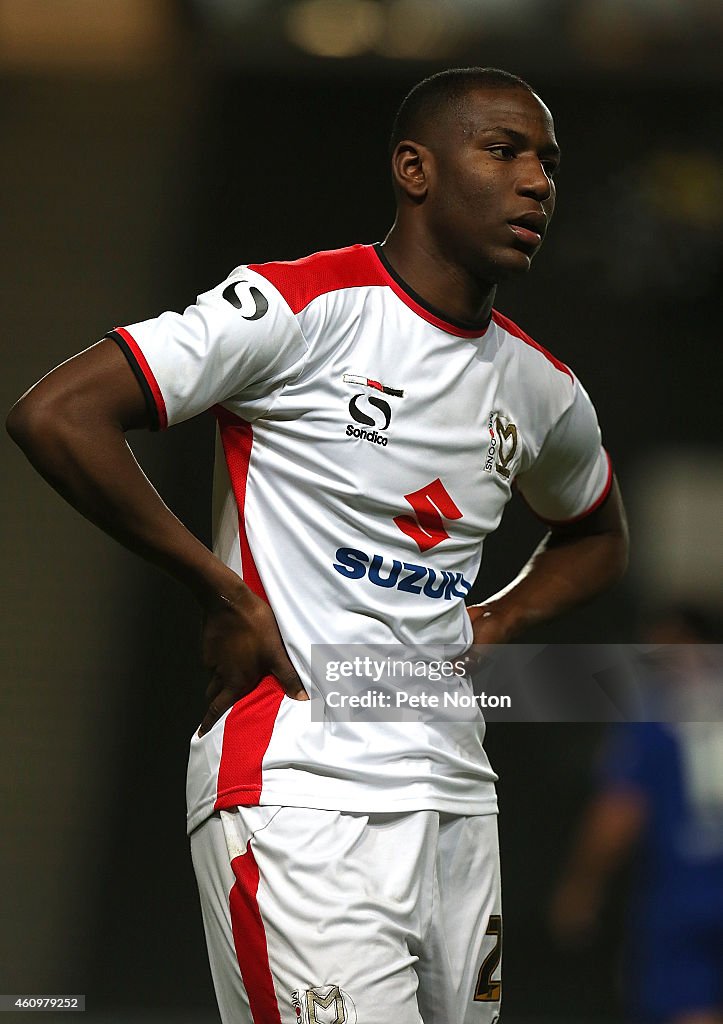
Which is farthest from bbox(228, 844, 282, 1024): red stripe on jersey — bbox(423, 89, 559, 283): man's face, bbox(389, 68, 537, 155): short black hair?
bbox(389, 68, 537, 155): short black hair

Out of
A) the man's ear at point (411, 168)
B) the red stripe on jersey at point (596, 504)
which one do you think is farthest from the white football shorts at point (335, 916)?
the man's ear at point (411, 168)

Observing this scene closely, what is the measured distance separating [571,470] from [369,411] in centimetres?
47

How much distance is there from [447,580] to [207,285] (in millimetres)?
1429

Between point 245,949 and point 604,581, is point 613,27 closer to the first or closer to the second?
point 604,581

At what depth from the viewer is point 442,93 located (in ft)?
4.99

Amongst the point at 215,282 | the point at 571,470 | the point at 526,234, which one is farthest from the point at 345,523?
the point at 215,282

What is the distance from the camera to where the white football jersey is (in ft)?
4.31

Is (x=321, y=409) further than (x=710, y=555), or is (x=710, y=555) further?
(x=710, y=555)

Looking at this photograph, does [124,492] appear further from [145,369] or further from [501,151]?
[501,151]

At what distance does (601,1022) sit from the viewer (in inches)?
103

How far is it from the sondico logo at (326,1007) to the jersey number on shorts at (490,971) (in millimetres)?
218

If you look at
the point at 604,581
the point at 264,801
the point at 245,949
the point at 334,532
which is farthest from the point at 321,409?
the point at 604,581

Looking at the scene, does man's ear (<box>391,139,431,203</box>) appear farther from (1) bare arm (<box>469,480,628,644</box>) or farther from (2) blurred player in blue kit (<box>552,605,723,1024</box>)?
(2) blurred player in blue kit (<box>552,605,723,1024</box>)

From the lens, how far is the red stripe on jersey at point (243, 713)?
1318mm
